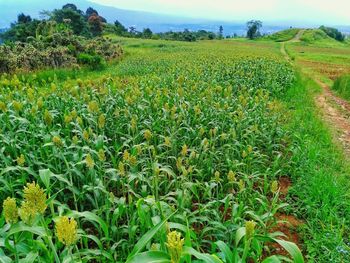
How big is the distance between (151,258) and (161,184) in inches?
106

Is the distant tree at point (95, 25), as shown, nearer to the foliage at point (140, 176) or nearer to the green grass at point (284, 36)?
the green grass at point (284, 36)

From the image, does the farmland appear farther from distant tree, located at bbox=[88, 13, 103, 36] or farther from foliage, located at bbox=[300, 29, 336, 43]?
foliage, located at bbox=[300, 29, 336, 43]

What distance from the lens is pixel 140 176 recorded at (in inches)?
148

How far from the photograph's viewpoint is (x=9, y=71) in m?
15.1

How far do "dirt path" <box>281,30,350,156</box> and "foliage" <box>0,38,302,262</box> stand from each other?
1.59 metres

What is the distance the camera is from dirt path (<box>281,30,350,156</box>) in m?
8.36

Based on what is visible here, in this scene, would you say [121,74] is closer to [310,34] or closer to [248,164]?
[248,164]

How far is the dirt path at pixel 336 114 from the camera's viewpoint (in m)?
8.36

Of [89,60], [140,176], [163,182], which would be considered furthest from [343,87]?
[140,176]

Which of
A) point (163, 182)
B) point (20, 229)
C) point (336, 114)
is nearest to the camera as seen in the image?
point (20, 229)

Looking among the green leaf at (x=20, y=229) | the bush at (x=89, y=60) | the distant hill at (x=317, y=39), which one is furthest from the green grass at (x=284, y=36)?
the green leaf at (x=20, y=229)

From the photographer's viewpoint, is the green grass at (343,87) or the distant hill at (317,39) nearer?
the green grass at (343,87)

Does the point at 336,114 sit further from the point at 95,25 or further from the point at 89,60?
the point at 95,25

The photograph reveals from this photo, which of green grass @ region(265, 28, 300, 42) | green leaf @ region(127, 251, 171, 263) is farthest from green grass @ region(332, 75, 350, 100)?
green grass @ region(265, 28, 300, 42)
